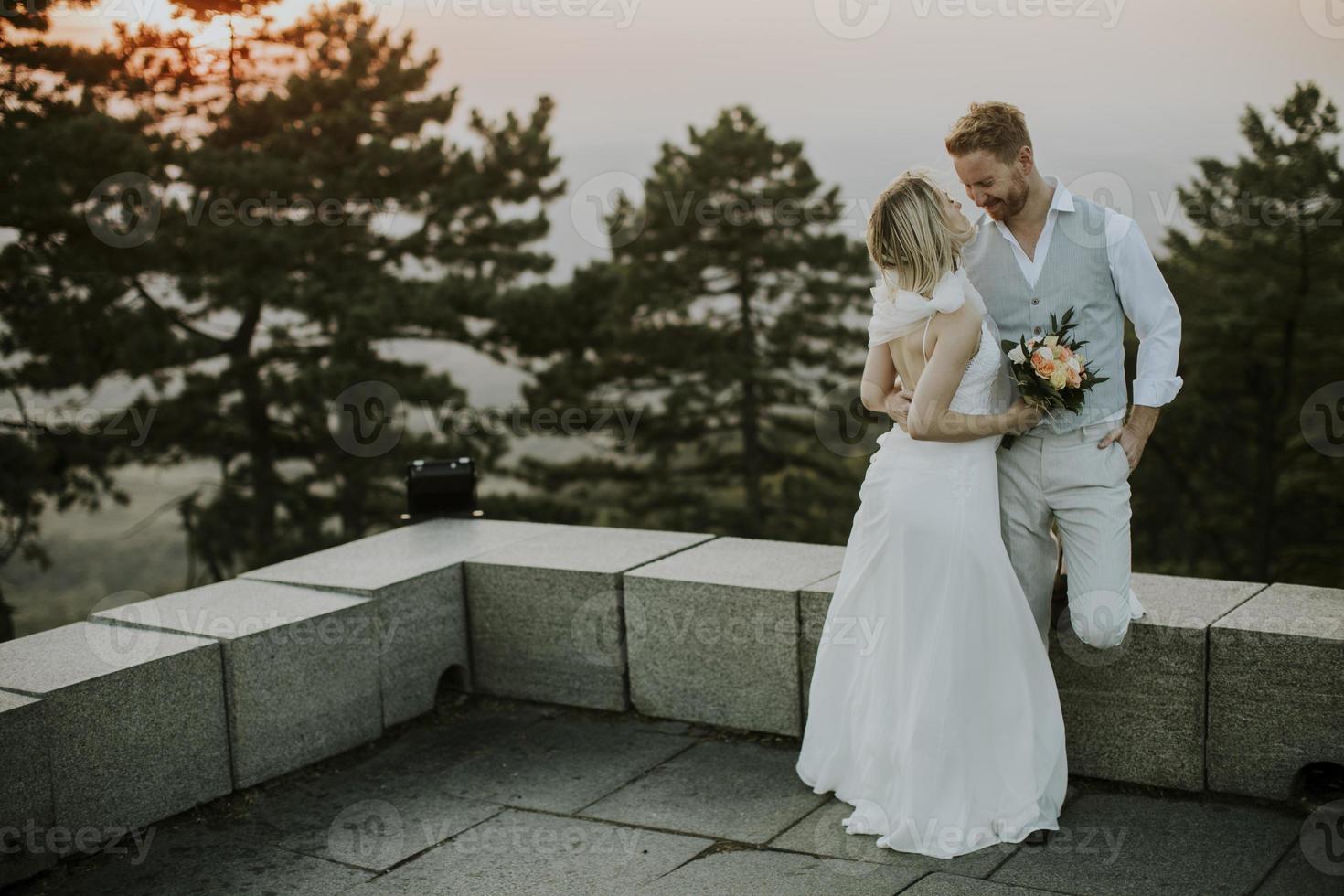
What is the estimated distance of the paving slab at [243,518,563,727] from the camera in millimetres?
5461

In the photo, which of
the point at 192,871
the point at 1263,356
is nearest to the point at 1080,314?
the point at 192,871

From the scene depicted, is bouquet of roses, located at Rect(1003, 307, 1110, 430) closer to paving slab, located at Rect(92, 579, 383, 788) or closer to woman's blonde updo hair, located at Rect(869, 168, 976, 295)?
woman's blonde updo hair, located at Rect(869, 168, 976, 295)

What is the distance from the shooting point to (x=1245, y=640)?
419 cm

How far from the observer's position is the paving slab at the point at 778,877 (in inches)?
152

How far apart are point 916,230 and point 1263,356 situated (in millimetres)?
28462

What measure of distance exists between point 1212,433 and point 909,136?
33.1 ft

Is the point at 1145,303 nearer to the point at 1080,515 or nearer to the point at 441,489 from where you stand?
the point at 1080,515

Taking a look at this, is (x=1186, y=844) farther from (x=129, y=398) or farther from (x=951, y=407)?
(x=129, y=398)

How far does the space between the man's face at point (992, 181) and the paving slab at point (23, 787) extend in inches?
134

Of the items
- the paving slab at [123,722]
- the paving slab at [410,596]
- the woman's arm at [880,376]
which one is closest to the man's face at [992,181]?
the woman's arm at [880,376]

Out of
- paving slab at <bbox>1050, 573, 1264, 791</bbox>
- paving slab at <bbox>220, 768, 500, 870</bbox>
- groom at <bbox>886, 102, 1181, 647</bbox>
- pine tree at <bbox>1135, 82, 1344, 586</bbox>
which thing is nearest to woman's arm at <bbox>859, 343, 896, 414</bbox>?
groom at <bbox>886, 102, 1181, 647</bbox>

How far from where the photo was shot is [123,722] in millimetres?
4453

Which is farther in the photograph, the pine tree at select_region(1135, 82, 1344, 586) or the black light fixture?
the pine tree at select_region(1135, 82, 1344, 586)

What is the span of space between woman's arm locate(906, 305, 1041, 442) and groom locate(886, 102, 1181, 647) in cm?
15
